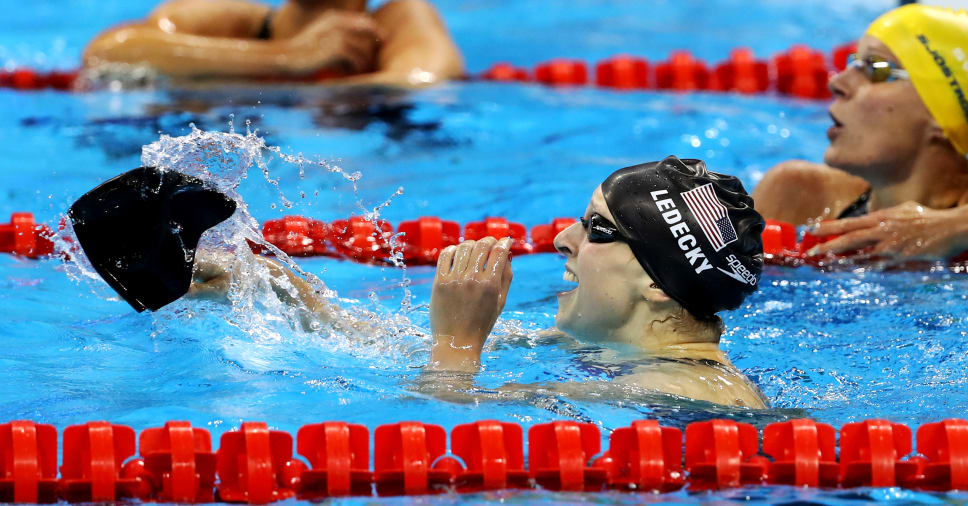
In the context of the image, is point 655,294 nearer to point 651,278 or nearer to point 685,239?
point 651,278

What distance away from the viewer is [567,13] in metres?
9.07

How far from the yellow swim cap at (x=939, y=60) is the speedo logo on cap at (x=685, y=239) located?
1855 mm

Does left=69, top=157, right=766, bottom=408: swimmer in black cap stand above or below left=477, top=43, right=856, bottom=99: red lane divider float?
below

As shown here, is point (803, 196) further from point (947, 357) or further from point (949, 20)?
point (947, 357)

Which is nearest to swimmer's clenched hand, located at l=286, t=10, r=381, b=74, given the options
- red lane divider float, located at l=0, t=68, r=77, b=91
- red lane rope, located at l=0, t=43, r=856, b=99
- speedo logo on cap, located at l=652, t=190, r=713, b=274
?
red lane rope, located at l=0, t=43, r=856, b=99

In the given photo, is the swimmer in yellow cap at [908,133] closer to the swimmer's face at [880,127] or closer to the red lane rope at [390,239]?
the swimmer's face at [880,127]

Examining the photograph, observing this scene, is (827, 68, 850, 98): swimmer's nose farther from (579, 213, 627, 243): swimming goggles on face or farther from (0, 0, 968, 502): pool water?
(579, 213, 627, 243): swimming goggles on face

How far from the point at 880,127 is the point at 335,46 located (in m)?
3.40

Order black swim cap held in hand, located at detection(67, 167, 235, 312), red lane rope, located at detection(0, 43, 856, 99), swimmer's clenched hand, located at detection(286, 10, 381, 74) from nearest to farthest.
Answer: black swim cap held in hand, located at detection(67, 167, 235, 312) → swimmer's clenched hand, located at detection(286, 10, 381, 74) → red lane rope, located at detection(0, 43, 856, 99)

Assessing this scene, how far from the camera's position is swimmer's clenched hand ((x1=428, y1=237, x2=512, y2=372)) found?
2436mm

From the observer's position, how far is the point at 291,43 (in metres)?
6.59

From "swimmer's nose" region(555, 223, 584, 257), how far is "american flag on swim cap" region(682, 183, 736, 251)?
261mm

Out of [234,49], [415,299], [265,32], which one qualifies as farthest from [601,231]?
[265,32]

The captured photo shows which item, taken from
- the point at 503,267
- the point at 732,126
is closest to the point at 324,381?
the point at 503,267
